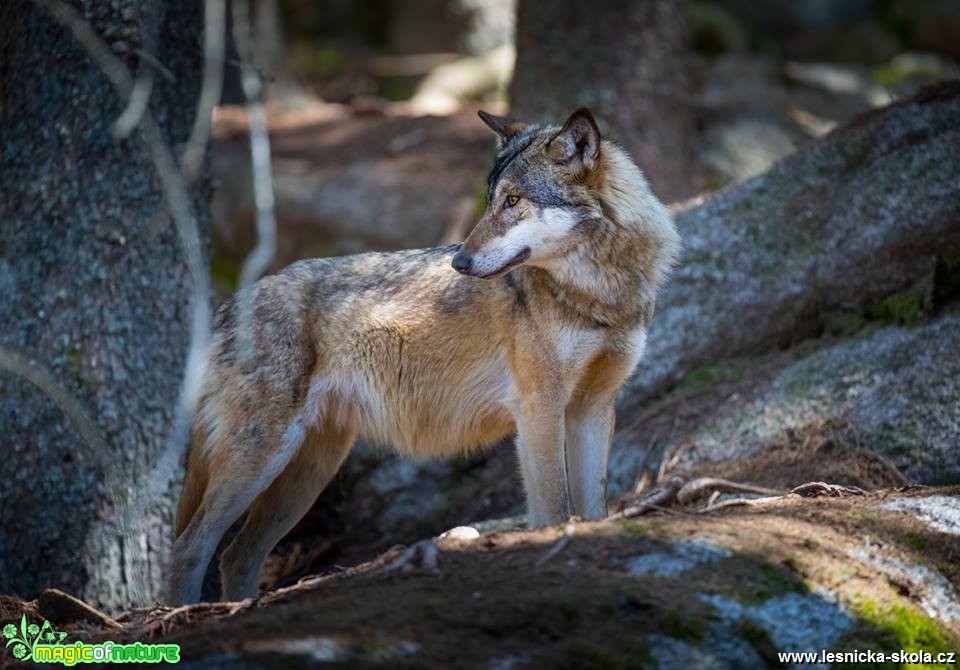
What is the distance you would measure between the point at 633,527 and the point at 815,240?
3.96 m

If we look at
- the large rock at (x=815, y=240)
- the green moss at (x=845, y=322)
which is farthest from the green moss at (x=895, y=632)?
the large rock at (x=815, y=240)

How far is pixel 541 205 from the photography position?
573cm

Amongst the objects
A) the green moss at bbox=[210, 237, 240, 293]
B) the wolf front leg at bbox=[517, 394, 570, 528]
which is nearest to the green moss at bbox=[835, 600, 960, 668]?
the wolf front leg at bbox=[517, 394, 570, 528]

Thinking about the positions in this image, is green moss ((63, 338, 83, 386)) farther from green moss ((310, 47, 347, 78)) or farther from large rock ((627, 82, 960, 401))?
green moss ((310, 47, 347, 78))

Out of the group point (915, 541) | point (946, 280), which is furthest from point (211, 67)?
point (946, 280)

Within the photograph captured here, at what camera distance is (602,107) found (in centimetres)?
1136

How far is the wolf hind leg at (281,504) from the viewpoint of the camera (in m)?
6.50

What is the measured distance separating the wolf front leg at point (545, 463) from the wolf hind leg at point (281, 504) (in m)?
1.42

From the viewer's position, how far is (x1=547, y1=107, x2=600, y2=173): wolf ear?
18.5 feet

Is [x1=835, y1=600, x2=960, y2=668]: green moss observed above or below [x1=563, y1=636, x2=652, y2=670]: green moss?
below

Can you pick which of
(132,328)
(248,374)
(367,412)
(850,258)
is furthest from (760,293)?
(132,328)

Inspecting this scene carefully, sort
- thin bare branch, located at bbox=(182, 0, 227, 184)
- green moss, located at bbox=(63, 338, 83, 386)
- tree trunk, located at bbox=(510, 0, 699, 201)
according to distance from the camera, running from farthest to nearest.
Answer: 1. tree trunk, located at bbox=(510, 0, 699, 201)
2. green moss, located at bbox=(63, 338, 83, 386)
3. thin bare branch, located at bbox=(182, 0, 227, 184)

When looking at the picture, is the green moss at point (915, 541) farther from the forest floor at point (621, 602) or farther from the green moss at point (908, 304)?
the green moss at point (908, 304)

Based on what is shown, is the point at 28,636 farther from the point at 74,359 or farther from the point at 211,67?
the point at 211,67
